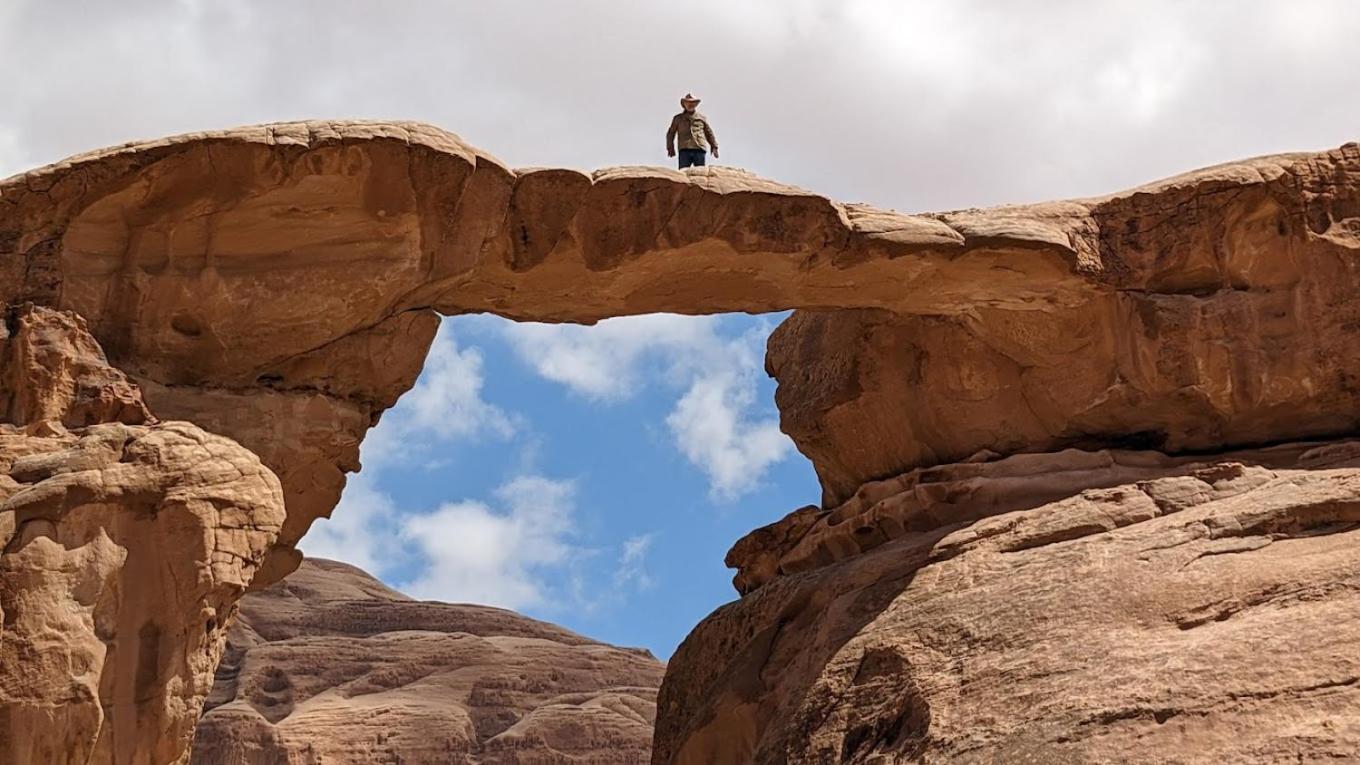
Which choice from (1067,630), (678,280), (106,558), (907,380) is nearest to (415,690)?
(907,380)

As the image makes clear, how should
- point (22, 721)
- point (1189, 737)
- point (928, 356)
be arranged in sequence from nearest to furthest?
point (1189, 737), point (22, 721), point (928, 356)

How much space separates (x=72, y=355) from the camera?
14375 millimetres

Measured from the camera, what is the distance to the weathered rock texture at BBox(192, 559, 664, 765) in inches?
1221

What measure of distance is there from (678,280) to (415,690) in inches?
705

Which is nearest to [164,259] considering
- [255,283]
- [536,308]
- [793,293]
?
[255,283]

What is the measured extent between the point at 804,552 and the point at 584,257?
428cm

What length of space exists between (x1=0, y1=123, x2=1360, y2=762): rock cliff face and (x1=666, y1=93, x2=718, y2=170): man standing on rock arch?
1871 millimetres

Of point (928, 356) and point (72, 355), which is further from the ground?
point (928, 356)

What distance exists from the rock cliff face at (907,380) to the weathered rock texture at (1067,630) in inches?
1.3

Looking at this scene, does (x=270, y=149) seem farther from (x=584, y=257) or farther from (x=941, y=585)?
(x=941, y=585)

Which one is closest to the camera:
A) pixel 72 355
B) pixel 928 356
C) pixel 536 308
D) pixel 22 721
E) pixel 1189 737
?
pixel 1189 737

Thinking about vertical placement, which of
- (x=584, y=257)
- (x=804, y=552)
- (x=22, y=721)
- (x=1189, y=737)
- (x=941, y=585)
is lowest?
(x=1189, y=737)

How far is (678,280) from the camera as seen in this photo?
54.8ft

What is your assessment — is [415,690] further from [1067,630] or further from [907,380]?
[1067,630]
